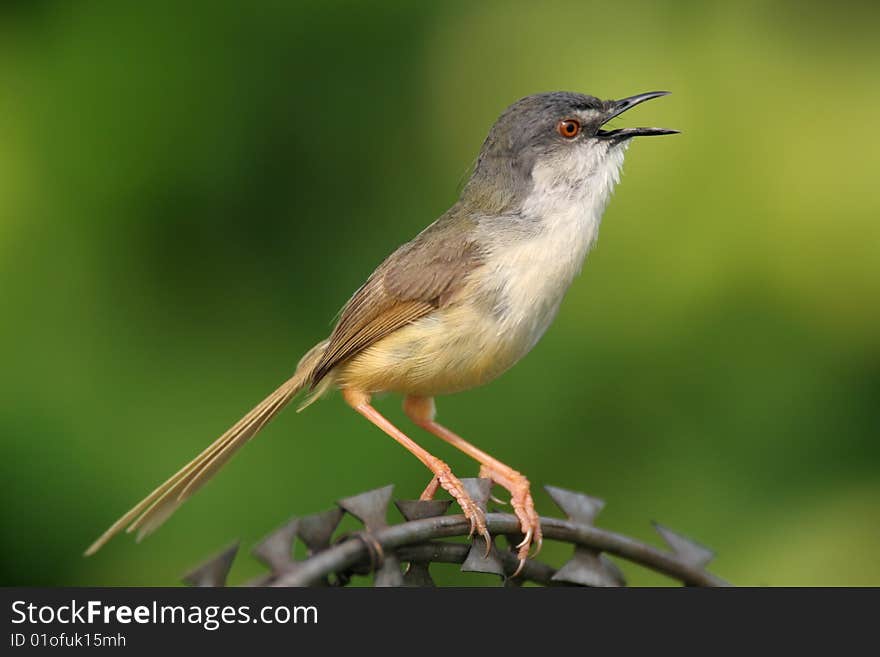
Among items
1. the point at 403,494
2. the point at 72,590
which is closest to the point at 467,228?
the point at 403,494

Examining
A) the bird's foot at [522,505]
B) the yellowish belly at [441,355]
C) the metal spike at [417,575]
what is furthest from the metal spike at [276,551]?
the yellowish belly at [441,355]

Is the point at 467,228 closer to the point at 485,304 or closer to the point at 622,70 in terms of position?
the point at 485,304

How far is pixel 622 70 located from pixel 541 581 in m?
2.32

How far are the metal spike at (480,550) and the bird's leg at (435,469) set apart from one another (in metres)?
0.02

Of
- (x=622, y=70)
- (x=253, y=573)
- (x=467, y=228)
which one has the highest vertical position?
(x=622, y=70)

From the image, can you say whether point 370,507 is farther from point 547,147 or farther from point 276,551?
point 547,147

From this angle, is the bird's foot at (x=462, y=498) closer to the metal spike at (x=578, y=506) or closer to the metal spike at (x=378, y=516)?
the metal spike at (x=578, y=506)

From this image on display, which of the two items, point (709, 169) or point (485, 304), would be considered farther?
point (709, 169)

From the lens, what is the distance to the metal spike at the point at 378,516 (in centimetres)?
203

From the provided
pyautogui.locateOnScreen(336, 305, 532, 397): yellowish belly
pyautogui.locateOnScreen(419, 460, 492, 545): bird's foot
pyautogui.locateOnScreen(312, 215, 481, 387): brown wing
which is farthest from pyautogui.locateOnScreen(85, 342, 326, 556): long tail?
pyautogui.locateOnScreen(419, 460, 492, 545): bird's foot

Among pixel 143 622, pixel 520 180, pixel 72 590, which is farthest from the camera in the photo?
pixel 520 180

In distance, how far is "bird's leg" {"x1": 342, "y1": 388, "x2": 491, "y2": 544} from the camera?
8.11 feet

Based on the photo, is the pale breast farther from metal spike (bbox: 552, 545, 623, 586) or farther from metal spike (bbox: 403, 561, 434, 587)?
metal spike (bbox: 403, 561, 434, 587)

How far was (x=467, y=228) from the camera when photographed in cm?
346
